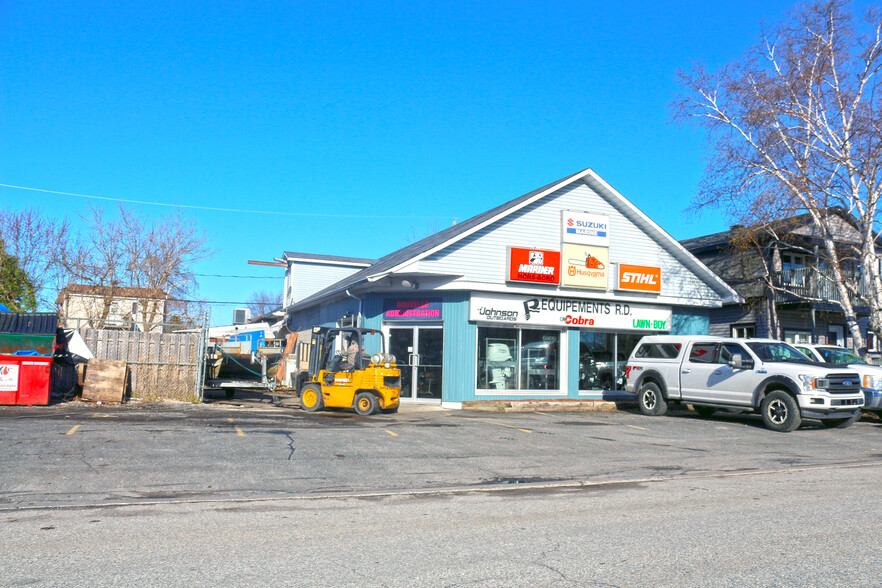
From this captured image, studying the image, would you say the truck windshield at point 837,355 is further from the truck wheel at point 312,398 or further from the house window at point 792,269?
the truck wheel at point 312,398

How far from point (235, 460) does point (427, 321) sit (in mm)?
11006

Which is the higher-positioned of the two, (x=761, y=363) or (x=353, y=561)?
(x=761, y=363)

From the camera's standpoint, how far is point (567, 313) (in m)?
21.6

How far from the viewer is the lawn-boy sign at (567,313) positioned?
2045 centimetres

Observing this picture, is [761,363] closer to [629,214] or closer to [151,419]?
[629,214]

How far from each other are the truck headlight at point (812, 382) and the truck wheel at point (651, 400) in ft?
12.7

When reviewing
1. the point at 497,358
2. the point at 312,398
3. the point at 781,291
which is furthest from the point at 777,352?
the point at 781,291

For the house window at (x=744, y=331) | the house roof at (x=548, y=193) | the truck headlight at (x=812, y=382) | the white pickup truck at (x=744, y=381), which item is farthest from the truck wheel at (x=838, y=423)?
the house window at (x=744, y=331)

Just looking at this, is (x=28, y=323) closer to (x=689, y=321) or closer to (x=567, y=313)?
(x=567, y=313)

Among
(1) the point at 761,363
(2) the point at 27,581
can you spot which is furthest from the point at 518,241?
(2) the point at 27,581

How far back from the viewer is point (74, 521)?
21.1 ft

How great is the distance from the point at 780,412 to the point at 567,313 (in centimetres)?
752

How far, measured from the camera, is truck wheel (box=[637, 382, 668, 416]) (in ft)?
59.6

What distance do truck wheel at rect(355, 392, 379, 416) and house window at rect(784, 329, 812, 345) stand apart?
21.1 meters
